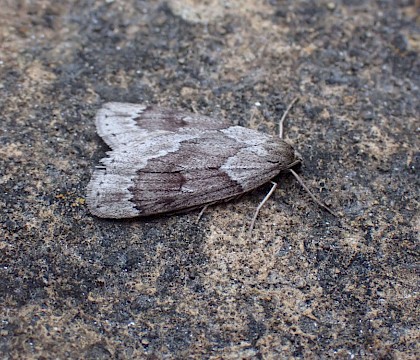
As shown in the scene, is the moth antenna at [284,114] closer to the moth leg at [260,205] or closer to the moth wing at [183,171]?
the moth wing at [183,171]

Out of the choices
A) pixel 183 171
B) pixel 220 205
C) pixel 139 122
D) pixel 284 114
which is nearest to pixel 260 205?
pixel 220 205

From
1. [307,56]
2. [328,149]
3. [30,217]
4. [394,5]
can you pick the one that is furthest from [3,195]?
[394,5]

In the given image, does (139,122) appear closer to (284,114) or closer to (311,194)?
(284,114)


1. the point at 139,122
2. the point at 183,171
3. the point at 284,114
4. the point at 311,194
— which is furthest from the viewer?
the point at 284,114

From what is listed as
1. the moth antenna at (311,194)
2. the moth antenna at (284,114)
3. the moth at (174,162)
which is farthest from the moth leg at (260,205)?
the moth antenna at (284,114)

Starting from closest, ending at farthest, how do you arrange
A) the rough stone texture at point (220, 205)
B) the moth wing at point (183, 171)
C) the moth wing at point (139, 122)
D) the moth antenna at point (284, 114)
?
the rough stone texture at point (220, 205) < the moth wing at point (183, 171) < the moth wing at point (139, 122) < the moth antenna at point (284, 114)

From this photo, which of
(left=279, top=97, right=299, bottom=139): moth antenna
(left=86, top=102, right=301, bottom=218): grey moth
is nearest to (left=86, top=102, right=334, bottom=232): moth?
(left=86, top=102, right=301, bottom=218): grey moth

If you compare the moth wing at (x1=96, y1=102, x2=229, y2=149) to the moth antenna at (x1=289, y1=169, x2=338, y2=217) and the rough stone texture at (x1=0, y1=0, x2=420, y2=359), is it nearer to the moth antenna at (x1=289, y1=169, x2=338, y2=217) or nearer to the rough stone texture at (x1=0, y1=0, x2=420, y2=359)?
the rough stone texture at (x1=0, y1=0, x2=420, y2=359)

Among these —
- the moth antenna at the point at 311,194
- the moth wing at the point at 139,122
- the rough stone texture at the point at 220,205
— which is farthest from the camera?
the moth wing at the point at 139,122
